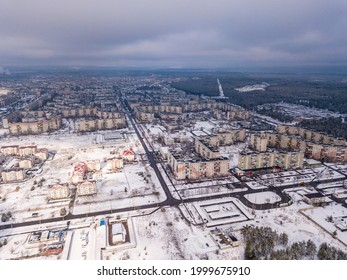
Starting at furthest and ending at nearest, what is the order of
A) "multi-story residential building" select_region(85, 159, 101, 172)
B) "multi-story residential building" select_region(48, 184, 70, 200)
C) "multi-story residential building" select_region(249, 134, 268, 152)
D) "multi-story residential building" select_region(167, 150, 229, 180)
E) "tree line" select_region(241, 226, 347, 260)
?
"multi-story residential building" select_region(249, 134, 268, 152) < "multi-story residential building" select_region(85, 159, 101, 172) < "multi-story residential building" select_region(167, 150, 229, 180) < "multi-story residential building" select_region(48, 184, 70, 200) < "tree line" select_region(241, 226, 347, 260)

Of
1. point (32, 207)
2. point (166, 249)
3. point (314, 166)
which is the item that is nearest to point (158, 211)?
point (166, 249)

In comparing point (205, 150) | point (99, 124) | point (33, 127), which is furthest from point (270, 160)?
point (33, 127)

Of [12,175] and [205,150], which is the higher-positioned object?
[205,150]

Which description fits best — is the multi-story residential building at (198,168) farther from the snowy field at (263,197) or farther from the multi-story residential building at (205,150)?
the snowy field at (263,197)

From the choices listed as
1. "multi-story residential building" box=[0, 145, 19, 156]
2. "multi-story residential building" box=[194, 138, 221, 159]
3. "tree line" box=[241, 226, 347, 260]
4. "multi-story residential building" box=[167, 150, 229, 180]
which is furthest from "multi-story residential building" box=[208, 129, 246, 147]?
"multi-story residential building" box=[0, 145, 19, 156]

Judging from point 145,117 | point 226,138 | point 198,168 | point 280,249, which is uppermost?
point 145,117

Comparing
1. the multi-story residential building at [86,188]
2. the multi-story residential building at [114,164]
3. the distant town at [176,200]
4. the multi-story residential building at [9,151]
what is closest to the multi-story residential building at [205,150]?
the distant town at [176,200]

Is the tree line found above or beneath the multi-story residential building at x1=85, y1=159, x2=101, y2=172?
beneath

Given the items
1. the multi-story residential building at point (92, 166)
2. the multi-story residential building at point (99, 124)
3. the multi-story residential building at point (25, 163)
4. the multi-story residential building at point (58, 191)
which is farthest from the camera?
the multi-story residential building at point (99, 124)

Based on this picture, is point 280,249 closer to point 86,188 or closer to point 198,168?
point 198,168

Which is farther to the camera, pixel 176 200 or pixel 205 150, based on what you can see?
pixel 205 150

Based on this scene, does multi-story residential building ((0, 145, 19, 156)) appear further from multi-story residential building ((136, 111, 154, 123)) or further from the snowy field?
the snowy field
